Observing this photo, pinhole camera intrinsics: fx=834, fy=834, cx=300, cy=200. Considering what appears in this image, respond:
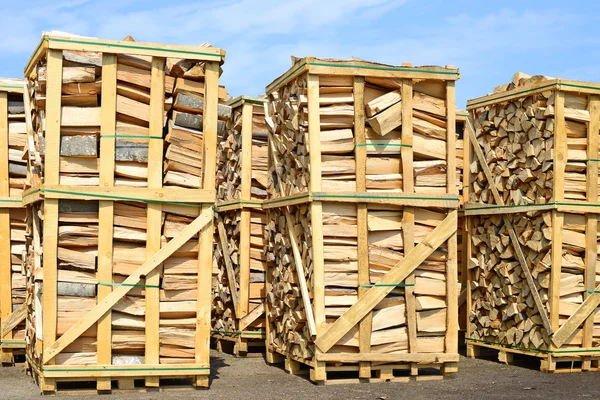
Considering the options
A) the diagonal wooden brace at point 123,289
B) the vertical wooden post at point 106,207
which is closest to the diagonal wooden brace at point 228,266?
the diagonal wooden brace at point 123,289

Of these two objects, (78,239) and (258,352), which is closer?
(78,239)

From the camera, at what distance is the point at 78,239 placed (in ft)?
29.2

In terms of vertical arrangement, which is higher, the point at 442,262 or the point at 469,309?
the point at 442,262

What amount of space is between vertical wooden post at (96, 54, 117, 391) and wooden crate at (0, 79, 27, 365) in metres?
3.25

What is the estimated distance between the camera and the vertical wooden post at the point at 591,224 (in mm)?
11086

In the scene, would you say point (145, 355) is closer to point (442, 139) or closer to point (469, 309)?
point (442, 139)

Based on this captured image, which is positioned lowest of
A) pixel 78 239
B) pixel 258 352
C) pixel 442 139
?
pixel 258 352

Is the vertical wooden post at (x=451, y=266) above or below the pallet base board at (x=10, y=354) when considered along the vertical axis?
above

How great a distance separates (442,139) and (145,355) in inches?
170

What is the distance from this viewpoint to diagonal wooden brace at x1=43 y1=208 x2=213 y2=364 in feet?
28.8

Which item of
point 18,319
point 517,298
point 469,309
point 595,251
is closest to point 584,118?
point 595,251

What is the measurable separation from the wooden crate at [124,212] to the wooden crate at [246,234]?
10.3 feet

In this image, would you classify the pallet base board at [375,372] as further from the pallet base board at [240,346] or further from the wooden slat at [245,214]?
the wooden slat at [245,214]

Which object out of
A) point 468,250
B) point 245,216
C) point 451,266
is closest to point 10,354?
point 245,216
